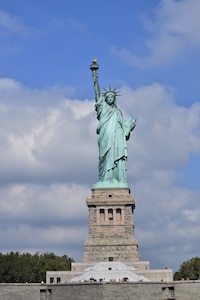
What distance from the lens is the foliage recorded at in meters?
Answer: 75.4

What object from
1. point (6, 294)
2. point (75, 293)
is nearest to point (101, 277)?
point (75, 293)

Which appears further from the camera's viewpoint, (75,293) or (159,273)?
(159,273)

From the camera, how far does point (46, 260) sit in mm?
75438

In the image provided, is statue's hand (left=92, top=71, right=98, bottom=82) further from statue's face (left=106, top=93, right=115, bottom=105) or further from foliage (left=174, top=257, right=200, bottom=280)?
foliage (left=174, top=257, right=200, bottom=280)

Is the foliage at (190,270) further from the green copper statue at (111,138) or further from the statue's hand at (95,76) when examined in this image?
the statue's hand at (95,76)

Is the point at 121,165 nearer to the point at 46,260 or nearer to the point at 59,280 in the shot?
the point at 59,280

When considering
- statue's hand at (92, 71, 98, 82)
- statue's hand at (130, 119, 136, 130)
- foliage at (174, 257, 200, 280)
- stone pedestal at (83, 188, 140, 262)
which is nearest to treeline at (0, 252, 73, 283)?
foliage at (174, 257, 200, 280)

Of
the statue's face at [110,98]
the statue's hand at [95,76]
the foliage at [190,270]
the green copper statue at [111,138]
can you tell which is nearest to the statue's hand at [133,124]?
the green copper statue at [111,138]

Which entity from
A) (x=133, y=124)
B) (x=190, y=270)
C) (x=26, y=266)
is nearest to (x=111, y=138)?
(x=133, y=124)

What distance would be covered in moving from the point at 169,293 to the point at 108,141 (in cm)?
1462

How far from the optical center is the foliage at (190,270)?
75.4 meters

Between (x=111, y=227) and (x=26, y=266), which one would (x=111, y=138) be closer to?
(x=111, y=227)

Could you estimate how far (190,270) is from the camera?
76188 mm

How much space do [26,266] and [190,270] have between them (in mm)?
15963
